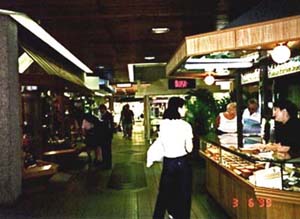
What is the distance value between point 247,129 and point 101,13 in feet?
14.4

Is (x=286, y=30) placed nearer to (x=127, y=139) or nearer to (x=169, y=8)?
(x=169, y=8)

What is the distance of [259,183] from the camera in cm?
555

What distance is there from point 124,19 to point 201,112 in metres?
6.68

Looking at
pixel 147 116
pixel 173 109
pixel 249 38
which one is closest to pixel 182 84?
pixel 147 116

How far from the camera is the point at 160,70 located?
22.8m

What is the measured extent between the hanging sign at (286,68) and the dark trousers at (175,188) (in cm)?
383

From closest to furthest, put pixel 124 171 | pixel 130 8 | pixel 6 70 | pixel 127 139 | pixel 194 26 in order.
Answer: pixel 130 8
pixel 6 70
pixel 194 26
pixel 124 171
pixel 127 139

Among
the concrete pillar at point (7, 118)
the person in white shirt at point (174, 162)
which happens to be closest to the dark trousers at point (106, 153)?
the concrete pillar at point (7, 118)

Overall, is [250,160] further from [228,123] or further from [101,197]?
[228,123]

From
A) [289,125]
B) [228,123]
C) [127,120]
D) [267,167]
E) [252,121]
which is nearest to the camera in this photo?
[267,167]

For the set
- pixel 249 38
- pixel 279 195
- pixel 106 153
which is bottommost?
pixel 106 153

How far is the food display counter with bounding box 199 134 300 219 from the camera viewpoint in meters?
5.24

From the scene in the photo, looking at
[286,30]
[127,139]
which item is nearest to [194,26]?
[286,30]

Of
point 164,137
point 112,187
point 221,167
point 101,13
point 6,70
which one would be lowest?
point 112,187
